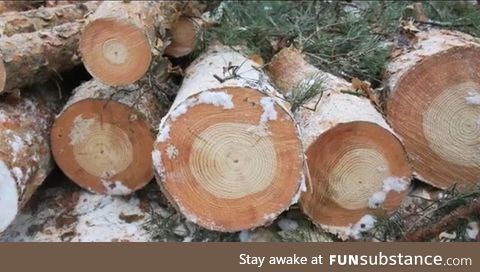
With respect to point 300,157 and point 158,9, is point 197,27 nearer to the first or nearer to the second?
point 158,9

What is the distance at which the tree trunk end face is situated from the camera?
3.00 metres

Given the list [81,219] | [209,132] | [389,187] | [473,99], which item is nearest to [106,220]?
[81,219]

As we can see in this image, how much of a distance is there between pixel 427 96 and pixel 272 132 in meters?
0.88

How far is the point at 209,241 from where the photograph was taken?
9.96ft

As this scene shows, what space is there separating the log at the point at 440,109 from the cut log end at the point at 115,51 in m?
1.27

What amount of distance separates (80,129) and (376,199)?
154cm

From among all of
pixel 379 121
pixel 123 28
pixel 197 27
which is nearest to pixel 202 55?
pixel 197 27

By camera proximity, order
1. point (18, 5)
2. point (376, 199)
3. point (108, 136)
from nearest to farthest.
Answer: point (376, 199)
point (108, 136)
point (18, 5)

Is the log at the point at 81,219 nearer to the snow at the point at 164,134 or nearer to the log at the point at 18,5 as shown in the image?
the snow at the point at 164,134

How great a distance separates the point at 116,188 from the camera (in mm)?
3234

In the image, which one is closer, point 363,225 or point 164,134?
point 164,134

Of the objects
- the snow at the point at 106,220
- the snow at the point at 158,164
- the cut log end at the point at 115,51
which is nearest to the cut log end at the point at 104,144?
the snow at the point at 106,220

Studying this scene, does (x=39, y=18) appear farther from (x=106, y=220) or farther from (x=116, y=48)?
(x=106, y=220)

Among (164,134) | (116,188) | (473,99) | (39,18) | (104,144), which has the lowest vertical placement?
(116,188)
